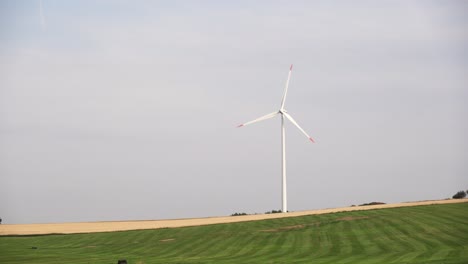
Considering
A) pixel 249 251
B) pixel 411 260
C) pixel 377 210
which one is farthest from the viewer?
pixel 377 210

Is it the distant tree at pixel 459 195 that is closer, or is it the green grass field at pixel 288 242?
the green grass field at pixel 288 242

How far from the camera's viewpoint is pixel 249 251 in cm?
6412

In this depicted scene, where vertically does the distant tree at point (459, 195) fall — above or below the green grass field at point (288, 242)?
above

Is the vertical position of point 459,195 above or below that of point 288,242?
above

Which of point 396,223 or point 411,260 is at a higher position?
point 396,223

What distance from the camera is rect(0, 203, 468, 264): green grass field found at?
187 feet

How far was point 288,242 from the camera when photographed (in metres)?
69.9

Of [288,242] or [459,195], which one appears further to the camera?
[459,195]

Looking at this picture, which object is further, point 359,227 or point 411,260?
point 359,227

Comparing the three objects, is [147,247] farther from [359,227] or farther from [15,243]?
[359,227]

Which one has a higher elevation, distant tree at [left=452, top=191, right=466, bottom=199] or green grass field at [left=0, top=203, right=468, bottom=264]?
distant tree at [left=452, top=191, right=466, bottom=199]

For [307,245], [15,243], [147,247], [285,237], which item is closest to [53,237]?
[15,243]

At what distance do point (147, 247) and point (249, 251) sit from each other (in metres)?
13.8

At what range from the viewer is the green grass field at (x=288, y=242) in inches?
2248
